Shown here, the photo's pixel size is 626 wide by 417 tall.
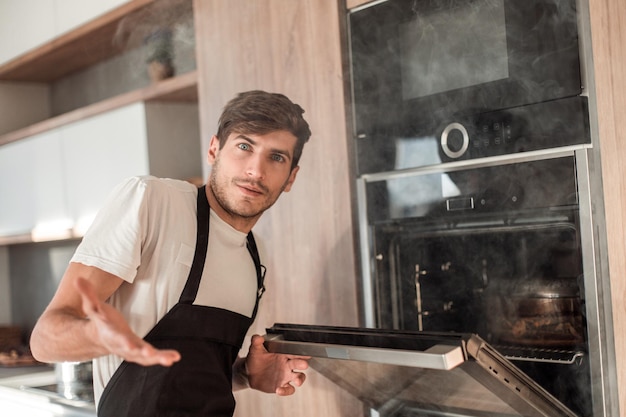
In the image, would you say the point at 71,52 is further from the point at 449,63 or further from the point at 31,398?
the point at 449,63

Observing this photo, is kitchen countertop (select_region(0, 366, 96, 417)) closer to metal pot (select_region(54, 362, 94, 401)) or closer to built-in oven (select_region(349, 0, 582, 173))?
metal pot (select_region(54, 362, 94, 401))

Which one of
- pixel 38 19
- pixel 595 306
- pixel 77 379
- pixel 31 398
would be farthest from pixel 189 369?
pixel 38 19

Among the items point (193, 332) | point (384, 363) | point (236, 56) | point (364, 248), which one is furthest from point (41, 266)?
point (384, 363)

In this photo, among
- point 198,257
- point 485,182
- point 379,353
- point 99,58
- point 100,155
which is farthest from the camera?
point 99,58

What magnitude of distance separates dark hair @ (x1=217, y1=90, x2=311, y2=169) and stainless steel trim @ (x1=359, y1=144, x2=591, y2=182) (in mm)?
202

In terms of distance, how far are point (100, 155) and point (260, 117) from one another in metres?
0.59

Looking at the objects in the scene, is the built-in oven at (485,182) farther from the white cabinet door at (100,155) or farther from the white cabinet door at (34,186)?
the white cabinet door at (34,186)

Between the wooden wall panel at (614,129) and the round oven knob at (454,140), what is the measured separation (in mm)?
210

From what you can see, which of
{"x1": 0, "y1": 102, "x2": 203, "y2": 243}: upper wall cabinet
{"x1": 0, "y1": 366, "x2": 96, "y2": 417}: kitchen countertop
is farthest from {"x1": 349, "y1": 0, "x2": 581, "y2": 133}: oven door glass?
{"x1": 0, "y1": 366, "x2": 96, "y2": 417}: kitchen countertop

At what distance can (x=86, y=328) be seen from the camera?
66 centimetres

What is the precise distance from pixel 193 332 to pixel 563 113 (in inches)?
23.0

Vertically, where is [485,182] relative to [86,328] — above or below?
above

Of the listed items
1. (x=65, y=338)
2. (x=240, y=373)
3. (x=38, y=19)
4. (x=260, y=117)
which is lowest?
(x=240, y=373)

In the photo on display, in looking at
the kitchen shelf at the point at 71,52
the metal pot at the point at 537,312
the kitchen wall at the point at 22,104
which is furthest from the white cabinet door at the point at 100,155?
the metal pot at the point at 537,312
